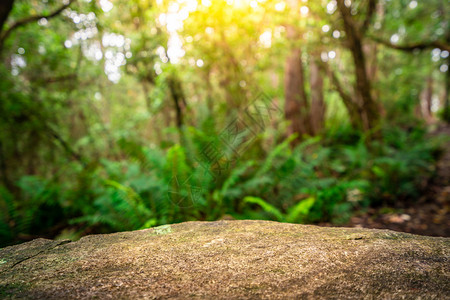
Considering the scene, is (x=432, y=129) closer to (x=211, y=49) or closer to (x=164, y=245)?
(x=211, y=49)

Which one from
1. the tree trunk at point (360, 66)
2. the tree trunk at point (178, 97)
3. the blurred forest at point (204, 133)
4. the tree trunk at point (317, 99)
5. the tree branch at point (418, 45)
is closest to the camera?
the blurred forest at point (204, 133)

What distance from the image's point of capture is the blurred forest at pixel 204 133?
9.45ft

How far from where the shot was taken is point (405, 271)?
942 millimetres

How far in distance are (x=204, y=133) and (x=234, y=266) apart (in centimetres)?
322

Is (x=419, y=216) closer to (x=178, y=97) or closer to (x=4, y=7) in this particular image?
(x=178, y=97)

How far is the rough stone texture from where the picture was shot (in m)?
0.84

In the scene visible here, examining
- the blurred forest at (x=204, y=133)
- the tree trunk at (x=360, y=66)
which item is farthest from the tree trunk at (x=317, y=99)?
the tree trunk at (x=360, y=66)

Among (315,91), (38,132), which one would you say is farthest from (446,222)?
(38,132)

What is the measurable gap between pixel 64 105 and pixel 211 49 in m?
3.42

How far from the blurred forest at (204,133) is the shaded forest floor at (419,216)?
0.05 meters

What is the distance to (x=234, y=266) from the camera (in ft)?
3.24

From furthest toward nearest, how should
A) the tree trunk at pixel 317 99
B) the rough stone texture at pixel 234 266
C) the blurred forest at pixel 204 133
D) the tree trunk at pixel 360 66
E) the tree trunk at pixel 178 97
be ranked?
the tree trunk at pixel 317 99
the tree trunk at pixel 178 97
the tree trunk at pixel 360 66
the blurred forest at pixel 204 133
the rough stone texture at pixel 234 266

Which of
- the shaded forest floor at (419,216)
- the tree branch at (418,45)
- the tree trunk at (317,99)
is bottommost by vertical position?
the shaded forest floor at (419,216)

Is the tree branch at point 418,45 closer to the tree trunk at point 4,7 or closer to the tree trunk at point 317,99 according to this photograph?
the tree trunk at point 317,99
